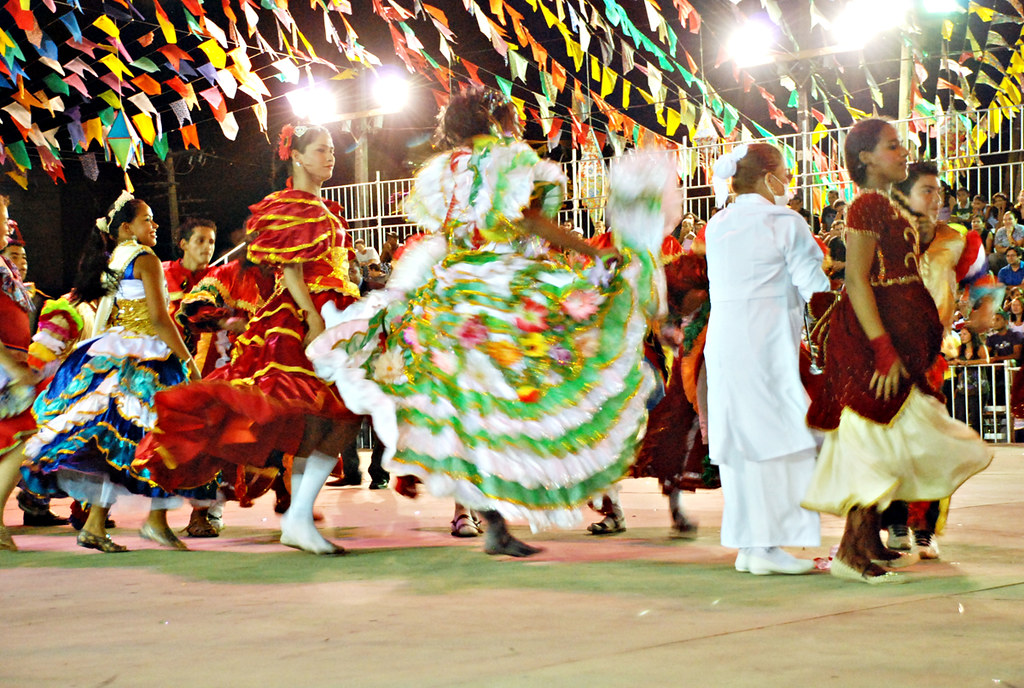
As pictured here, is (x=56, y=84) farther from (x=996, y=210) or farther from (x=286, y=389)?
(x=996, y=210)

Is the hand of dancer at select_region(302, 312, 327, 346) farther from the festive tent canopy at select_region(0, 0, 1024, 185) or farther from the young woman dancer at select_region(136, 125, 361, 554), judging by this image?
the festive tent canopy at select_region(0, 0, 1024, 185)

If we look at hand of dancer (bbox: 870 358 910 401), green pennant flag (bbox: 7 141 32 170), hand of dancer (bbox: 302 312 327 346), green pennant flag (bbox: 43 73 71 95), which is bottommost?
hand of dancer (bbox: 870 358 910 401)

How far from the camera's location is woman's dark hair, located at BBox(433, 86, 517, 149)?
524 cm

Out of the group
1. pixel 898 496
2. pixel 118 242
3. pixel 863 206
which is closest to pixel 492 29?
pixel 118 242

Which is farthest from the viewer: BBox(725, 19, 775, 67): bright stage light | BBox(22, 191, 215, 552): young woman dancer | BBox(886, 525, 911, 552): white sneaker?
BBox(725, 19, 775, 67): bright stage light

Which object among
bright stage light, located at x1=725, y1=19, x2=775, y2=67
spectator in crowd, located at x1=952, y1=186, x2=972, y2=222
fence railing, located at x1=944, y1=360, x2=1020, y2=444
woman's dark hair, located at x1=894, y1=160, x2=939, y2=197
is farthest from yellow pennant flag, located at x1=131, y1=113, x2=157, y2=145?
bright stage light, located at x1=725, y1=19, x2=775, y2=67

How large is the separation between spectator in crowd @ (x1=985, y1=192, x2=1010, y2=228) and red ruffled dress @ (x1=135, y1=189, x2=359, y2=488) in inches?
350

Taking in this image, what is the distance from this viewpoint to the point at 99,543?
227 inches

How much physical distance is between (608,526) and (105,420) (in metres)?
2.49

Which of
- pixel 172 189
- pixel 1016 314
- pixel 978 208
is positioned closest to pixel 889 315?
pixel 1016 314

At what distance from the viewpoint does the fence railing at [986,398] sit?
39.2 feet

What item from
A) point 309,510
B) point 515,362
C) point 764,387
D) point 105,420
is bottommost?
A: point 309,510

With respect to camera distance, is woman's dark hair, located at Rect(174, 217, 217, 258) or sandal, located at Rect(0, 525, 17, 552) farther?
woman's dark hair, located at Rect(174, 217, 217, 258)

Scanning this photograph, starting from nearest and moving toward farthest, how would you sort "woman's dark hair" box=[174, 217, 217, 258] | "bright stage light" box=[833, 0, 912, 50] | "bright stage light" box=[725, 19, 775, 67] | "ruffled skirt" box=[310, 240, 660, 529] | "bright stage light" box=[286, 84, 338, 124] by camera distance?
"ruffled skirt" box=[310, 240, 660, 529]
"woman's dark hair" box=[174, 217, 217, 258]
"bright stage light" box=[833, 0, 912, 50]
"bright stage light" box=[286, 84, 338, 124]
"bright stage light" box=[725, 19, 775, 67]
